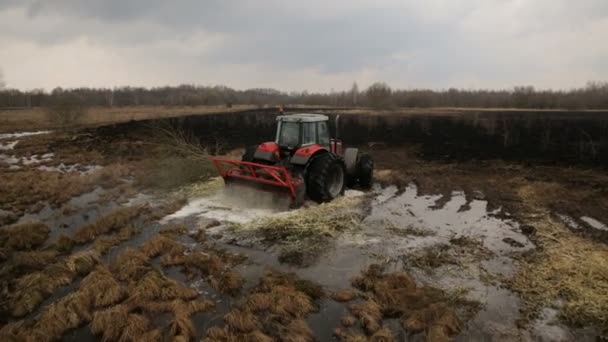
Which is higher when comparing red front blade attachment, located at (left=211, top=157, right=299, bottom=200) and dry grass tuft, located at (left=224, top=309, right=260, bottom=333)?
red front blade attachment, located at (left=211, top=157, right=299, bottom=200)

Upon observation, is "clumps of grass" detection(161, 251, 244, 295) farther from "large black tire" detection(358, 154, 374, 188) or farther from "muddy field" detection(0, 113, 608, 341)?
"large black tire" detection(358, 154, 374, 188)

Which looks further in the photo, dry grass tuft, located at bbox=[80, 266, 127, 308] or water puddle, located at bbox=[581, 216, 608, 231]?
water puddle, located at bbox=[581, 216, 608, 231]

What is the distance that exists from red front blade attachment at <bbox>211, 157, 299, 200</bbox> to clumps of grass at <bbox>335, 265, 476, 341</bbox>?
3099 mm

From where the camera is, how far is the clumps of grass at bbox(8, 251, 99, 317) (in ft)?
16.4

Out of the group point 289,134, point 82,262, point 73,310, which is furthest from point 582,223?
point 82,262

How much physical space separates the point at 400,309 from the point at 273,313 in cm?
159

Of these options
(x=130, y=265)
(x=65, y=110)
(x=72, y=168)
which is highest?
(x=65, y=110)

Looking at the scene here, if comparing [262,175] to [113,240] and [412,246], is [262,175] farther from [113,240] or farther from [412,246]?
[412,246]

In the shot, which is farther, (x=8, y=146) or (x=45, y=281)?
(x=8, y=146)

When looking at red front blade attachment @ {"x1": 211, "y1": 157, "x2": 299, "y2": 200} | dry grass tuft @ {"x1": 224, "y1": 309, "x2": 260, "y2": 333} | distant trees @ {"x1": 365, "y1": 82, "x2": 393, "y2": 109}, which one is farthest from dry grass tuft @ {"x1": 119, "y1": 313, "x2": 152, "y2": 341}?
distant trees @ {"x1": 365, "y1": 82, "x2": 393, "y2": 109}

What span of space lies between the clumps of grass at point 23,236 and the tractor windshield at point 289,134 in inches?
206

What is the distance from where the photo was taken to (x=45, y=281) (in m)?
5.51

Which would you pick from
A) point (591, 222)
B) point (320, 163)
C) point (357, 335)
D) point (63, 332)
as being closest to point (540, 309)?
point (357, 335)

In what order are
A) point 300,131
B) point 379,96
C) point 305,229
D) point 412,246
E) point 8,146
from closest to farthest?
1. point 412,246
2. point 305,229
3. point 300,131
4. point 8,146
5. point 379,96
